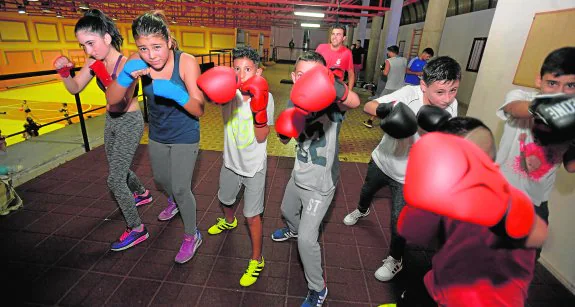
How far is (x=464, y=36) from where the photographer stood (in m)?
8.84

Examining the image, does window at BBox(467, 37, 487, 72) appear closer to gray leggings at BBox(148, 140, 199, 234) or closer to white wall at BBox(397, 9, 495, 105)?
white wall at BBox(397, 9, 495, 105)

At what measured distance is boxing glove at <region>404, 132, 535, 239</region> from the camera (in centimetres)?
74

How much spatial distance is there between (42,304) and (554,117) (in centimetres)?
270

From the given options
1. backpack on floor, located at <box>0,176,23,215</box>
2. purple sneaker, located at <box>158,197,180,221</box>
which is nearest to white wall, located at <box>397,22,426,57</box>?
purple sneaker, located at <box>158,197,180,221</box>

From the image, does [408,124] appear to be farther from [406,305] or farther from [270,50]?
[270,50]

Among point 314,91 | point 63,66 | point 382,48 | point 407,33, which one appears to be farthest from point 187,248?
point 407,33

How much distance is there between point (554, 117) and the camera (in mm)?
984

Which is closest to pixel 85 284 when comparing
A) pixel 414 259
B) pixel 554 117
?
pixel 414 259

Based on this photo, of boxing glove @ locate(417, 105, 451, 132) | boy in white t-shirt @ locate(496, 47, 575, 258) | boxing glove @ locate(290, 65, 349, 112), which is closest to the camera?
boxing glove @ locate(417, 105, 451, 132)

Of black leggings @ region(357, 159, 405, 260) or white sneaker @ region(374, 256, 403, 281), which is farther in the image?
white sneaker @ region(374, 256, 403, 281)

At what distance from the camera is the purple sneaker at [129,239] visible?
2162mm

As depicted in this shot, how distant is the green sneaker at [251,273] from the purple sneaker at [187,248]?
46cm

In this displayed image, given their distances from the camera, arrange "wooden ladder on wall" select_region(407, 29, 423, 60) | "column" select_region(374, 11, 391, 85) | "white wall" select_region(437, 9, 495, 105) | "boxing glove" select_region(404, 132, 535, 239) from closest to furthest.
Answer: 1. "boxing glove" select_region(404, 132, 535, 239)
2. "white wall" select_region(437, 9, 495, 105)
3. "column" select_region(374, 11, 391, 85)
4. "wooden ladder on wall" select_region(407, 29, 423, 60)

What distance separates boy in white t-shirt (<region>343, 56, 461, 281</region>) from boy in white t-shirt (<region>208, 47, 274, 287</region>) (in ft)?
2.21
